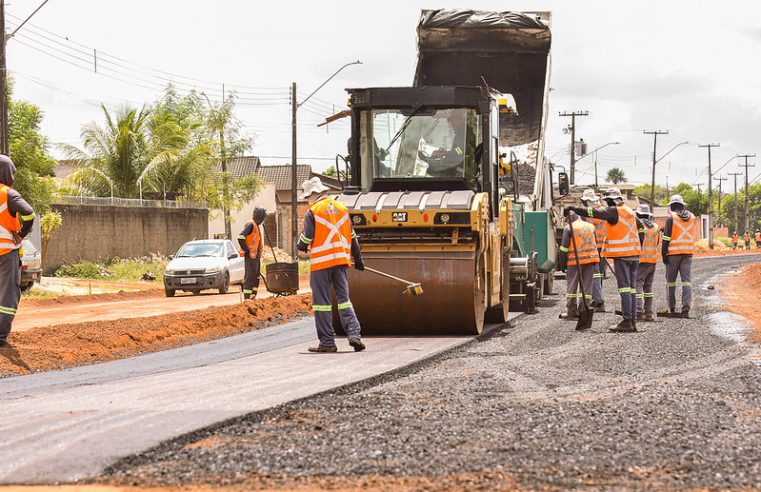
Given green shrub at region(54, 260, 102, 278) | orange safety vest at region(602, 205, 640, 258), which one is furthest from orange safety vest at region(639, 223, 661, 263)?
green shrub at region(54, 260, 102, 278)

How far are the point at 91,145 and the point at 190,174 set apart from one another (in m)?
4.23

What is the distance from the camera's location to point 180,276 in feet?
82.9

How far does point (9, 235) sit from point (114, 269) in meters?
24.9

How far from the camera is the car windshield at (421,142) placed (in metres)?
13.2

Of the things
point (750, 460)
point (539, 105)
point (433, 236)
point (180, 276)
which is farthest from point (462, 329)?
point (180, 276)

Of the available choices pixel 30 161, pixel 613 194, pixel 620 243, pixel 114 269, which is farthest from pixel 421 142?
pixel 114 269

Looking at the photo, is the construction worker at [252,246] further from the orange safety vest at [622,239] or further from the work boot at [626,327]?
the work boot at [626,327]

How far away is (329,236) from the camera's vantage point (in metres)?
11.2

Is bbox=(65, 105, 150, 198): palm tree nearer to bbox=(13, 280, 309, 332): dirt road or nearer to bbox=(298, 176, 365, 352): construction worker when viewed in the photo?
bbox=(13, 280, 309, 332): dirt road

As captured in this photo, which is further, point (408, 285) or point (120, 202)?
point (120, 202)

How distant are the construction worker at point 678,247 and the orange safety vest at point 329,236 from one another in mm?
7140

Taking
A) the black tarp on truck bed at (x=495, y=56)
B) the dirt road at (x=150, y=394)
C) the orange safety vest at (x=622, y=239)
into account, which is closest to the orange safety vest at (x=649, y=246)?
the orange safety vest at (x=622, y=239)

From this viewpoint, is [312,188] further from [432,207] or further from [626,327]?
[626,327]

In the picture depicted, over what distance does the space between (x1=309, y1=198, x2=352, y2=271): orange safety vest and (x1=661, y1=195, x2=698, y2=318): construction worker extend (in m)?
7.14
